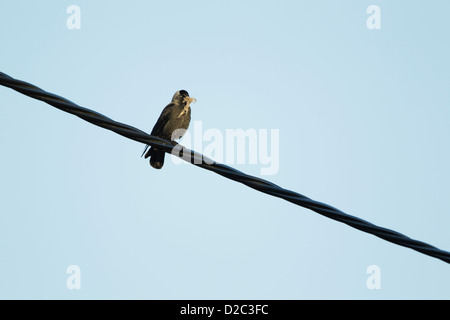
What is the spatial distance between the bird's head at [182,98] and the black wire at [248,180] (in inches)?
200

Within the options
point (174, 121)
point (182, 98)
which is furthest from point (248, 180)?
point (182, 98)

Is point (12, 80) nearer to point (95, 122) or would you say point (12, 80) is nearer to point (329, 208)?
point (95, 122)

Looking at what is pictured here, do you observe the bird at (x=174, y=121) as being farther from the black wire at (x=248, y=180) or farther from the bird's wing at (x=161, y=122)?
the black wire at (x=248, y=180)

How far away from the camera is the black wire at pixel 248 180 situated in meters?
2.71

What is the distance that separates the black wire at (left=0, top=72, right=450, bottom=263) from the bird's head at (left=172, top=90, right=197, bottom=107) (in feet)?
16.7

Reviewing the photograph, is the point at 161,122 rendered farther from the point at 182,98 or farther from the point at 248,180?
the point at 248,180

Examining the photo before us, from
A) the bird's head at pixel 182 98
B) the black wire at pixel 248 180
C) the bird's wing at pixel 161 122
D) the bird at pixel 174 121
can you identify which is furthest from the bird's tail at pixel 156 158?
the black wire at pixel 248 180

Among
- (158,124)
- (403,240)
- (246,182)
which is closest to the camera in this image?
(403,240)

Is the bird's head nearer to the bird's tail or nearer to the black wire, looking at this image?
the bird's tail

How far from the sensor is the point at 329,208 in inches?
109

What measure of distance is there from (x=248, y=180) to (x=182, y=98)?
5.65 metres

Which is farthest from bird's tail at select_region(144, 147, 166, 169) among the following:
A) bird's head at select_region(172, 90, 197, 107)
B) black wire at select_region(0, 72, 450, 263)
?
black wire at select_region(0, 72, 450, 263)

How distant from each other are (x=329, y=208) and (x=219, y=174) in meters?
0.60
